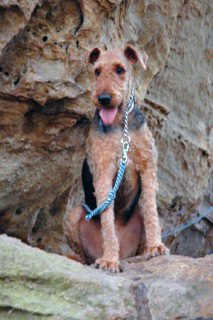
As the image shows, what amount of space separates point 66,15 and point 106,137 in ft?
4.66

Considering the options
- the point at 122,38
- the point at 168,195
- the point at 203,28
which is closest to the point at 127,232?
the point at 122,38

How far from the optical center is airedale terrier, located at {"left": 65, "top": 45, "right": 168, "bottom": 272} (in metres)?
4.78

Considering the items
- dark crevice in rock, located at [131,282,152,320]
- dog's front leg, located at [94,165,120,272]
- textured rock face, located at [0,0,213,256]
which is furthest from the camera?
textured rock face, located at [0,0,213,256]

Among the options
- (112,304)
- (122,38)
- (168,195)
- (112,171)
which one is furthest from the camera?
(168,195)

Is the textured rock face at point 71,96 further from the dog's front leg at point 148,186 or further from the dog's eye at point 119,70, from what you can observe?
the dog's front leg at point 148,186

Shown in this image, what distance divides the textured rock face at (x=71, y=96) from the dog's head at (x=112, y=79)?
1.53ft

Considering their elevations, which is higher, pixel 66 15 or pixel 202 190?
pixel 66 15

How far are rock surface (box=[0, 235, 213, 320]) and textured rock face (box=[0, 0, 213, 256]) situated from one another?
247 centimetres

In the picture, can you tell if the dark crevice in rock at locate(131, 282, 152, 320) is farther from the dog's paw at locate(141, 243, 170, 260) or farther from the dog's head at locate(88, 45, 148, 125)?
the dog's head at locate(88, 45, 148, 125)

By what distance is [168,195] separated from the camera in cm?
796

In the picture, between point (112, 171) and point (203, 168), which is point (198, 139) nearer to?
point (203, 168)

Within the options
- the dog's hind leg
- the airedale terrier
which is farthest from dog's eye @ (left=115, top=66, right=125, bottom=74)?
the dog's hind leg

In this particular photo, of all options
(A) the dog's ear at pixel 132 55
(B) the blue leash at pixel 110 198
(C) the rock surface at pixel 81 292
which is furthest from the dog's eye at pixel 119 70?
(C) the rock surface at pixel 81 292

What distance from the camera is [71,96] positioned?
19.1ft
